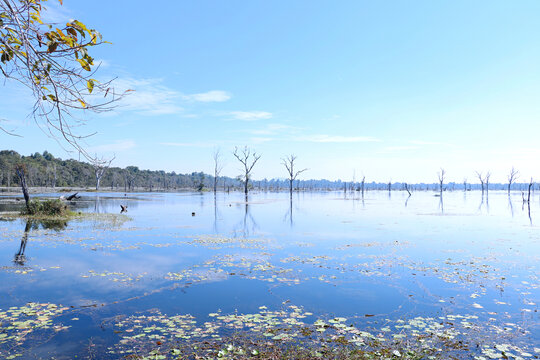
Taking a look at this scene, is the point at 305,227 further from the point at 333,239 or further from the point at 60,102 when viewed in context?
the point at 60,102

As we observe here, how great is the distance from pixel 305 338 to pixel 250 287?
3205 millimetres

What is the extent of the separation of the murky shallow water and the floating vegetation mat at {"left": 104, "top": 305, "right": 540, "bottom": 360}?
48mm

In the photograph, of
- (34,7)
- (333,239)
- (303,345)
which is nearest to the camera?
(34,7)

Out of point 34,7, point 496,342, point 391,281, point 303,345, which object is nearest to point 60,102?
point 34,7

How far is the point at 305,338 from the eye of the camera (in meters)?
5.88

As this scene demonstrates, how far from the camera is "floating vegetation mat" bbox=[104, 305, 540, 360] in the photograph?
533cm

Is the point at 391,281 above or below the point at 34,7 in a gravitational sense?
below

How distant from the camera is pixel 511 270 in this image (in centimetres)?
1085

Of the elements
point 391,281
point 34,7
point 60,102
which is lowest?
point 391,281

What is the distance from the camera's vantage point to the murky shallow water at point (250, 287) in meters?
6.08

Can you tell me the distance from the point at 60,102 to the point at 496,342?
735 centimetres

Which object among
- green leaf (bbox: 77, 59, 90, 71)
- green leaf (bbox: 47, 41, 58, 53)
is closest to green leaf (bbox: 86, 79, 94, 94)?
green leaf (bbox: 77, 59, 90, 71)

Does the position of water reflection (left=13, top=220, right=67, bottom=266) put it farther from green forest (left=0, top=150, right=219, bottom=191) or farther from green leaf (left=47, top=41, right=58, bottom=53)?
green forest (left=0, top=150, right=219, bottom=191)

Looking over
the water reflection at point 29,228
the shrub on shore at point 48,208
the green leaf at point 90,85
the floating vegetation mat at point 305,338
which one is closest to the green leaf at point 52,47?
the green leaf at point 90,85
